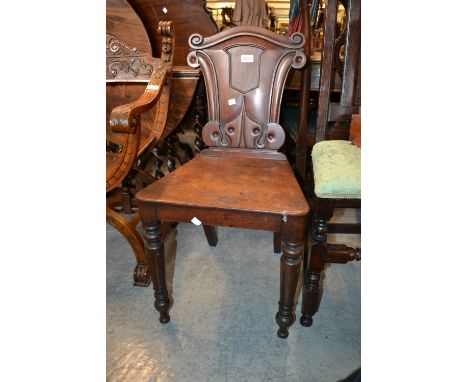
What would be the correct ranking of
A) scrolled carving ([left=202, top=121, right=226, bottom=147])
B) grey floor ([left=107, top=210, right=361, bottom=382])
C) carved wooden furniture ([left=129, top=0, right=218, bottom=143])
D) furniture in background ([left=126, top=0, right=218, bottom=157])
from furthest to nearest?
carved wooden furniture ([left=129, top=0, right=218, bottom=143]) < furniture in background ([left=126, top=0, right=218, bottom=157]) < scrolled carving ([left=202, top=121, right=226, bottom=147]) < grey floor ([left=107, top=210, right=361, bottom=382])

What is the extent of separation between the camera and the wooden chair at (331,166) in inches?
33.8

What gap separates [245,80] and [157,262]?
2.91ft

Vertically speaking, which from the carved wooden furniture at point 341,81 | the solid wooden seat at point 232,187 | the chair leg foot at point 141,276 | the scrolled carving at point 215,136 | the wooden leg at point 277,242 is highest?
the carved wooden furniture at point 341,81

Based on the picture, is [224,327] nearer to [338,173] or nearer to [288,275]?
[288,275]

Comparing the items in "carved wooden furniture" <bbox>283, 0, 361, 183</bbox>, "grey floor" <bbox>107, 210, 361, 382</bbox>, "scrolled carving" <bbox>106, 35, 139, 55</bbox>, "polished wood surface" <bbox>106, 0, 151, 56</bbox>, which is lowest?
"grey floor" <bbox>107, 210, 361, 382</bbox>

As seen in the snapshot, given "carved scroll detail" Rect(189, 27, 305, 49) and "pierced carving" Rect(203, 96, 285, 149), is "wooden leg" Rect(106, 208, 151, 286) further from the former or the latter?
"carved scroll detail" Rect(189, 27, 305, 49)

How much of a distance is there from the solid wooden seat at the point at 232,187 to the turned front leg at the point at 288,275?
11cm

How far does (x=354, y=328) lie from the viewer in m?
1.12

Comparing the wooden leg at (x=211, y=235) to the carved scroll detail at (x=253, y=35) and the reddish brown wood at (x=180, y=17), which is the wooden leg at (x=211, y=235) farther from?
the reddish brown wood at (x=180, y=17)

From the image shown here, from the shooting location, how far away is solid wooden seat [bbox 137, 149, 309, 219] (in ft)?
2.83

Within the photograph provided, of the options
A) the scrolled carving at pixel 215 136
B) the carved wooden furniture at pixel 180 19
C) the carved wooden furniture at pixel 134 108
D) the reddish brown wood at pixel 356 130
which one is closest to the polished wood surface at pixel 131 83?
the carved wooden furniture at pixel 134 108

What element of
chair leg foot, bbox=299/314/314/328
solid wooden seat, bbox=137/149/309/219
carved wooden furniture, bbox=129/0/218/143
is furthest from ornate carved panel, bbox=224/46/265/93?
chair leg foot, bbox=299/314/314/328

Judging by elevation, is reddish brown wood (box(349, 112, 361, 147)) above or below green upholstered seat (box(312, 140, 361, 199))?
above

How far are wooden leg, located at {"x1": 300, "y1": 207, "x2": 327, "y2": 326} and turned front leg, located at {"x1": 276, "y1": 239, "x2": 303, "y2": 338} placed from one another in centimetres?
13
